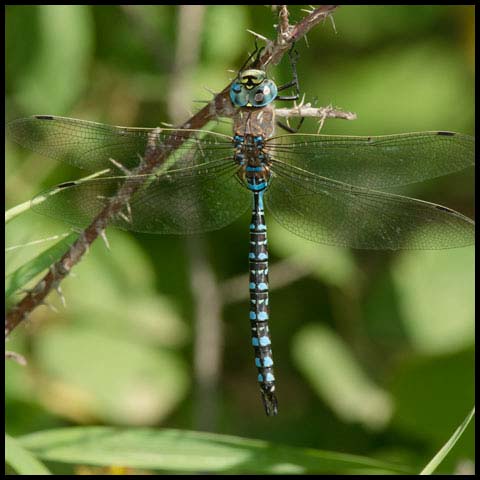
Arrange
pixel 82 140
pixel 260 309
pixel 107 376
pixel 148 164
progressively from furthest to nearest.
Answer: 1. pixel 107 376
2. pixel 260 309
3. pixel 82 140
4. pixel 148 164

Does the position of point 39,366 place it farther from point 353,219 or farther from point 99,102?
point 353,219

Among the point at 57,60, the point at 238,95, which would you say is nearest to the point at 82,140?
the point at 238,95

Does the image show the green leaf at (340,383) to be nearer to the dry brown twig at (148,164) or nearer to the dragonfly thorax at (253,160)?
the dragonfly thorax at (253,160)

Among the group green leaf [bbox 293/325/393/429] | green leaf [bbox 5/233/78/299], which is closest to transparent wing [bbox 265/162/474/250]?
green leaf [bbox 5/233/78/299]

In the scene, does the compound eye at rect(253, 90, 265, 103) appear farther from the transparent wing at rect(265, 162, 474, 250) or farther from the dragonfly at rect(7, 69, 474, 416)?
the transparent wing at rect(265, 162, 474, 250)

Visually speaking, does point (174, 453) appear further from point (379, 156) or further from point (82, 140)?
point (379, 156)
